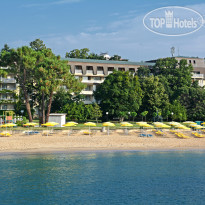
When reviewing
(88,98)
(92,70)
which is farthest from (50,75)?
(92,70)

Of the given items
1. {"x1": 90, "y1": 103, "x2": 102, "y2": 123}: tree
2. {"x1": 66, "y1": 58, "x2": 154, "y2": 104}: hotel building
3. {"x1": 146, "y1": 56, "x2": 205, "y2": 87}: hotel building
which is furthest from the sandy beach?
{"x1": 146, "y1": 56, "x2": 205, "y2": 87}: hotel building

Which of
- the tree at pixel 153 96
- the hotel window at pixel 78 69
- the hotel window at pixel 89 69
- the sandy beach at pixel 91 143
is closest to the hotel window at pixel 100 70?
the hotel window at pixel 89 69

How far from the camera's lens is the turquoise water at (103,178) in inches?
1281

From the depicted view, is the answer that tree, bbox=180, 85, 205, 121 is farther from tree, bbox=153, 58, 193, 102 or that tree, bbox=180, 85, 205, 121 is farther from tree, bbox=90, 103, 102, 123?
tree, bbox=90, 103, 102, 123

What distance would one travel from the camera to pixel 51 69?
68.4m

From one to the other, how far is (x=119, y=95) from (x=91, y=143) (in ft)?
94.0

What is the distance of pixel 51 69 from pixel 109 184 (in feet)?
119

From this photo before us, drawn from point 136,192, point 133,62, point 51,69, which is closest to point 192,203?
point 136,192

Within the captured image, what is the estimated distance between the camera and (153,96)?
86500mm

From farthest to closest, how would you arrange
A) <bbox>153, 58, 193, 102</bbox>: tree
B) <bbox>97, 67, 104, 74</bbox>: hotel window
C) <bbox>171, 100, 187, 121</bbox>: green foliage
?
<bbox>97, 67, 104, 74</bbox>: hotel window, <bbox>153, 58, 193, 102</bbox>: tree, <bbox>171, 100, 187, 121</bbox>: green foliage

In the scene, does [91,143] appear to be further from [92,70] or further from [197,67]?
[197,67]

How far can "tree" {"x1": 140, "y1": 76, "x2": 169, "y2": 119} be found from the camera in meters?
86.1

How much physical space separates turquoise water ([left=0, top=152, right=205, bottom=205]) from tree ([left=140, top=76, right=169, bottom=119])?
33437mm

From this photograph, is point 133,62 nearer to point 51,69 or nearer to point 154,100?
point 154,100
